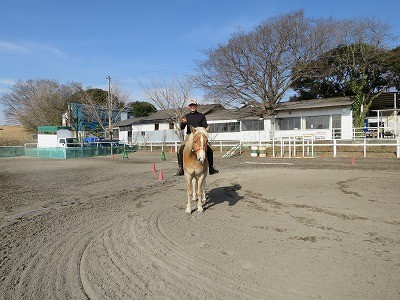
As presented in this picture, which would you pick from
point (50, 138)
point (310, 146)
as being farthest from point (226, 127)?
point (50, 138)

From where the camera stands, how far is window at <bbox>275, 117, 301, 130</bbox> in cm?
3301

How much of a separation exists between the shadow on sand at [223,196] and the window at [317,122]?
24.5 meters

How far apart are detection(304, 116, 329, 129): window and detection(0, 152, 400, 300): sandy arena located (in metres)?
24.2

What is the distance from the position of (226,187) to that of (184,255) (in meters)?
6.03

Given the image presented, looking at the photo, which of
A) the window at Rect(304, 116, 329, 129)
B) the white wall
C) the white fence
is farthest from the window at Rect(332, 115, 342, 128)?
the white wall

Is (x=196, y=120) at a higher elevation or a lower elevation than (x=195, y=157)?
higher

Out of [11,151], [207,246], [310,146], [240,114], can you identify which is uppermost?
[240,114]

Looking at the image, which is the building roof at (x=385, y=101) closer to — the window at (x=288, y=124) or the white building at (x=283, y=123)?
the white building at (x=283, y=123)

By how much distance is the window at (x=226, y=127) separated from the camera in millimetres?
37188

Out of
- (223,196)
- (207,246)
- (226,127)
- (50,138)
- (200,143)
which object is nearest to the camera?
(207,246)

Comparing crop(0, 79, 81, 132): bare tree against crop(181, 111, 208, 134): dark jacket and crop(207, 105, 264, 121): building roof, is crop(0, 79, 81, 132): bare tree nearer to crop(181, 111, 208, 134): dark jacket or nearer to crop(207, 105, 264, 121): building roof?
crop(207, 105, 264, 121): building roof

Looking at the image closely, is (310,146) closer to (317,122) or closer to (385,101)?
(317,122)

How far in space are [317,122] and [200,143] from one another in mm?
28852

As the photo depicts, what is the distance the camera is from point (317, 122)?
31625mm
